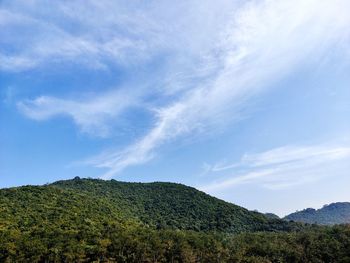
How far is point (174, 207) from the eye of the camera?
120938 millimetres

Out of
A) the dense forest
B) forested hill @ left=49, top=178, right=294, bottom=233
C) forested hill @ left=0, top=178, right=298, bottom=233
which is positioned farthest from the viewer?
forested hill @ left=49, top=178, right=294, bottom=233

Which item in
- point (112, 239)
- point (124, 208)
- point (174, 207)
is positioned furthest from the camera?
point (174, 207)

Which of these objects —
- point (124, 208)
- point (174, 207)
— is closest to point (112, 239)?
point (124, 208)

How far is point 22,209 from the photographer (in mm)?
73062

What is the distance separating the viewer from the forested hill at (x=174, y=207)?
4242 inches

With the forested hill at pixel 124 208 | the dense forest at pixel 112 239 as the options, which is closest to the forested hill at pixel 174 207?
the forested hill at pixel 124 208

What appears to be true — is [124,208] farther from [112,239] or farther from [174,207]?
[112,239]

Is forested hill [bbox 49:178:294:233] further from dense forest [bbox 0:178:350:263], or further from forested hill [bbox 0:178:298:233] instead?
dense forest [bbox 0:178:350:263]

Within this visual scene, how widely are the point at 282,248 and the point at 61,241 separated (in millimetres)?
41998

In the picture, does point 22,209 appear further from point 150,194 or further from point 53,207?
point 150,194

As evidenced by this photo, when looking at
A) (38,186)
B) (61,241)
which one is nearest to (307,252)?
(61,241)

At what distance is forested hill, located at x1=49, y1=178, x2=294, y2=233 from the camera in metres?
108

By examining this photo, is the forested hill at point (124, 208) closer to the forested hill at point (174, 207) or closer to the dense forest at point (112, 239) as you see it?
the forested hill at point (174, 207)

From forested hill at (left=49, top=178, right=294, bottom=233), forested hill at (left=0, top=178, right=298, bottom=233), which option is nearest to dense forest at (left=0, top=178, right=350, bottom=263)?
forested hill at (left=0, top=178, right=298, bottom=233)
